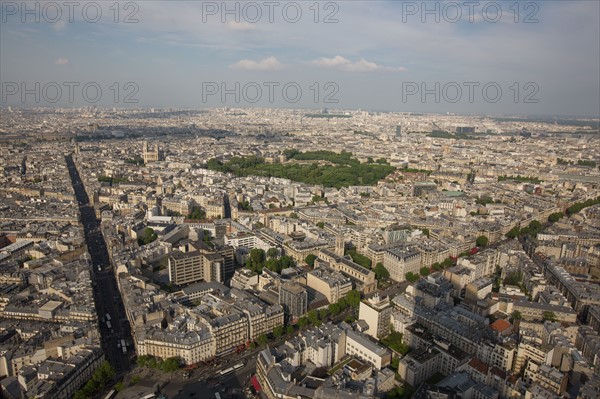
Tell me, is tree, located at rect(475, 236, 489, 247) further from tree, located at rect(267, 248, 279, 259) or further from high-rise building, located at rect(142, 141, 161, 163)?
high-rise building, located at rect(142, 141, 161, 163)

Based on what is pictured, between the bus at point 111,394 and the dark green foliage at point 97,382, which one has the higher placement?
the dark green foliage at point 97,382

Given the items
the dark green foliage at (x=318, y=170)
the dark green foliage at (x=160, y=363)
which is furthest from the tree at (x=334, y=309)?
the dark green foliage at (x=318, y=170)

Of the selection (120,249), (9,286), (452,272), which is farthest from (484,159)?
(9,286)

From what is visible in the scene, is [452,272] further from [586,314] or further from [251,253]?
[251,253]

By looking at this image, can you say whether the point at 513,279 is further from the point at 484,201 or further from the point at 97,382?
the point at 97,382

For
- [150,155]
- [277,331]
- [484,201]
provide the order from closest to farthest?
[277,331] < [484,201] < [150,155]

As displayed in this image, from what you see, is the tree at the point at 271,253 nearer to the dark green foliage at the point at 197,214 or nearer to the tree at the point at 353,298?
the tree at the point at 353,298

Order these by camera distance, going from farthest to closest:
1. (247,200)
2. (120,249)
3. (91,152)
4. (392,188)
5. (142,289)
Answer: (91,152) < (392,188) < (247,200) < (120,249) < (142,289)

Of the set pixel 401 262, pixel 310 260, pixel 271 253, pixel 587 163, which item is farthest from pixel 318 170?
pixel 587 163

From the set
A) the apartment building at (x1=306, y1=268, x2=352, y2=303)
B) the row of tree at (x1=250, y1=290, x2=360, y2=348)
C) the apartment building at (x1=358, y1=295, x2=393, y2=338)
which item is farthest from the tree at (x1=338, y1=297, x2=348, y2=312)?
the apartment building at (x1=358, y1=295, x2=393, y2=338)
